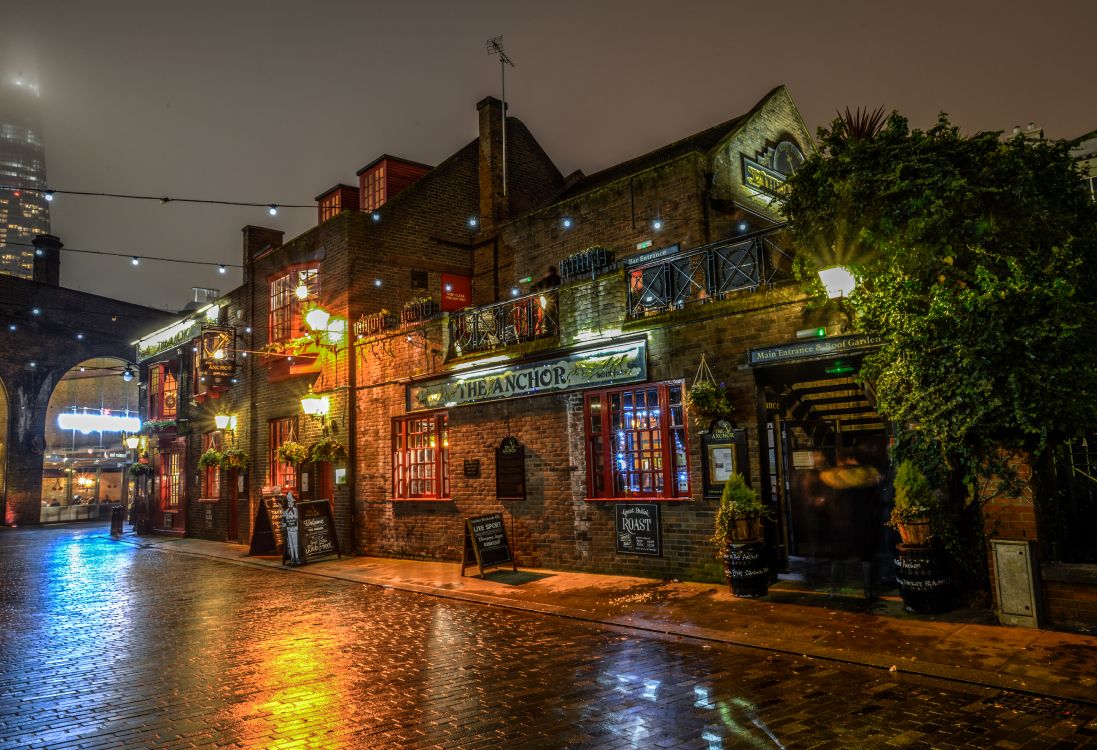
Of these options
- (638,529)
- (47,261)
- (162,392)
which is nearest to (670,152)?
(638,529)

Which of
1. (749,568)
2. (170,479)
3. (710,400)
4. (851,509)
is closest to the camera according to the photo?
(749,568)

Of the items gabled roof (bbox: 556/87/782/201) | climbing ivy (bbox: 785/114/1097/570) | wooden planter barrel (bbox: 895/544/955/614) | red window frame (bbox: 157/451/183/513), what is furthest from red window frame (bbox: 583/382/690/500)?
red window frame (bbox: 157/451/183/513)

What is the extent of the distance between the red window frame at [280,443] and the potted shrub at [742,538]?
39.8ft

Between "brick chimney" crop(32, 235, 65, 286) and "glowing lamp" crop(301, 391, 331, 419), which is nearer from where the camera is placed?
"glowing lamp" crop(301, 391, 331, 419)

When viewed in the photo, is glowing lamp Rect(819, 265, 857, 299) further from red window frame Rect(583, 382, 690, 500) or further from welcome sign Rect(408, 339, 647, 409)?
welcome sign Rect(408, 339, 647, 409)

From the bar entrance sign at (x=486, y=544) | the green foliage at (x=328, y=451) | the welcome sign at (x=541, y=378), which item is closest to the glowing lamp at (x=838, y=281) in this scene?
the welcome sign at (x=541, y=378)

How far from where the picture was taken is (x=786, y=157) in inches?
679

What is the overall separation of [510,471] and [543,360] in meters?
2.12

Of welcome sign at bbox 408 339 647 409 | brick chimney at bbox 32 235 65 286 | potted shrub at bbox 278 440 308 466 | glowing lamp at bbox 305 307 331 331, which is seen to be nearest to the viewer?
welcome sign at bbox 408 339 647 409

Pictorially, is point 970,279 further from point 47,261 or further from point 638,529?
point 47,261

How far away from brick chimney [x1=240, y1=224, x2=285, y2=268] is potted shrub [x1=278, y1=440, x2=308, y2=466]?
6.85 metres

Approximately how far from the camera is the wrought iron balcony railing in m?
12.5

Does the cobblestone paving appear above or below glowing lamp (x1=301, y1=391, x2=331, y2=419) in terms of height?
below

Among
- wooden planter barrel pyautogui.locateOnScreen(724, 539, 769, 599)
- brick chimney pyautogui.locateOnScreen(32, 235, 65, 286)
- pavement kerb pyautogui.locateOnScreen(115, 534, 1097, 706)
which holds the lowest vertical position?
pavement kerb pyautogui.locateOnScreen(115, 534, 1097, 706)
